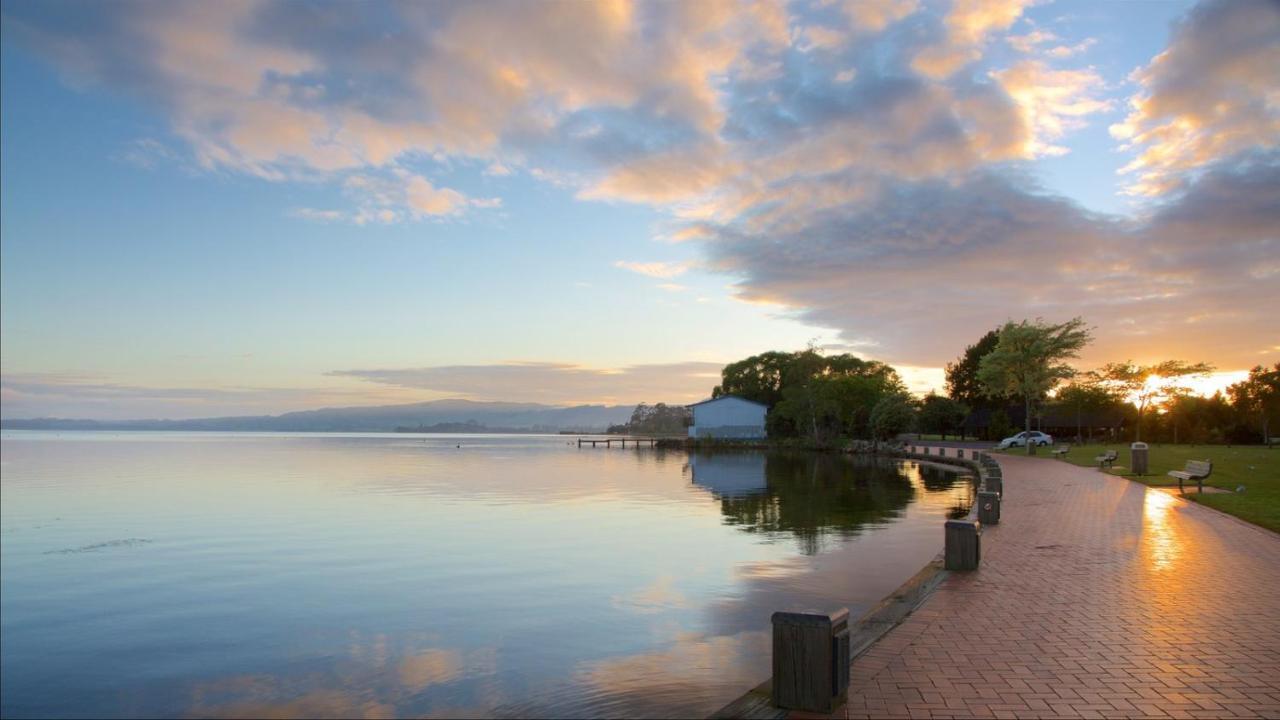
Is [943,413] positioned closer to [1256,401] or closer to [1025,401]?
[1025,401]

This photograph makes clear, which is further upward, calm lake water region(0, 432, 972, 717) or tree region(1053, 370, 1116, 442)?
tree region(1053, 370, 1116, 442)

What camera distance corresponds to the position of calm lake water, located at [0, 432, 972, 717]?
31.3 ft

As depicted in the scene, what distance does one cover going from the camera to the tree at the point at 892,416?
71625 mm

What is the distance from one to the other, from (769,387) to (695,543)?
93.4m

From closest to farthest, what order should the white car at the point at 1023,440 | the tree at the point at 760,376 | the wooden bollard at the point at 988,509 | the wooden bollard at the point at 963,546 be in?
the wooden bollard at the point at 963,546 → the wooden bollard at the point at 988,509 → the white car at the point at 1023,440 → the tree at the point at 760,376

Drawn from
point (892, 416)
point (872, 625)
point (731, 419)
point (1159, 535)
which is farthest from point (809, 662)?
point (731, 419)

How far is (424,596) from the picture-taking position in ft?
47.6

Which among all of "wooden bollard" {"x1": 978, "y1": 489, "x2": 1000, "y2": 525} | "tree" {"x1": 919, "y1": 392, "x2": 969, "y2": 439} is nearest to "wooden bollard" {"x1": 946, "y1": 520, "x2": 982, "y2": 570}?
"wooden bollard" {"x1": 978, "y1": 489, "x2": 1000, "y2": 525}

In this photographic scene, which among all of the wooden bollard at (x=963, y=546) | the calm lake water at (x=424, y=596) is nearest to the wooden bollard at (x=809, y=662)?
the calm lake water at (x=424, y=596)

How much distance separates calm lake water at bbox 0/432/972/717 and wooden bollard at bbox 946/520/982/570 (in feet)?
5.77

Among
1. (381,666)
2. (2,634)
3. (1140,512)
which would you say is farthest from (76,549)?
(1140,512)

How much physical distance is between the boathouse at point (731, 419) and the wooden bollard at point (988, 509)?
82276mm

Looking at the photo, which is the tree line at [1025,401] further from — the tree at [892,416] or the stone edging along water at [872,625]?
the stone edging along water at [872,625]

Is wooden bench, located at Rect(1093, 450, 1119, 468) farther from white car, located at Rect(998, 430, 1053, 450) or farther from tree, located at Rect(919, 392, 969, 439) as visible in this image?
tree, located at Rect(919, 392, 969, 439)
